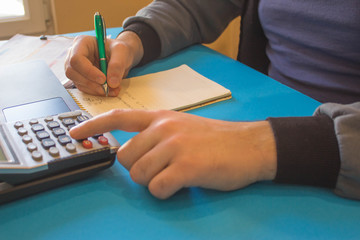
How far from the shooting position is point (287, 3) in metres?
0.79

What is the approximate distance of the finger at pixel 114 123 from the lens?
16.1 inches

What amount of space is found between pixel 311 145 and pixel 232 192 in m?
0.12

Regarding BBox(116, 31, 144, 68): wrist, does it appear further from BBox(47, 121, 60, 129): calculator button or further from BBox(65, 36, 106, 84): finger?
BBox(47, 121, 60, 129): calculator button

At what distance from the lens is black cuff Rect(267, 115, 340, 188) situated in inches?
15.9

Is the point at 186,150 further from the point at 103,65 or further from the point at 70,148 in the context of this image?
the point at 103,65

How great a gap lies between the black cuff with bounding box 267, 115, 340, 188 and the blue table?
0.04 feet

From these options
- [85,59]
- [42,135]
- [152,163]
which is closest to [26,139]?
[42,135]

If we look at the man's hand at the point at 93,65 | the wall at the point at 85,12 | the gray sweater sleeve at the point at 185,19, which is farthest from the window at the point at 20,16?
the man's hand at the point at 93,65

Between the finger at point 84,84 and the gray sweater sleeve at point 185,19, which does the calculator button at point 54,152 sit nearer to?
the finger at point 84,84

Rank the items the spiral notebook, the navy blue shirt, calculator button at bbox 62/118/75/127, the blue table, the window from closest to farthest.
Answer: the blue table → calculator button at bbox 62/118/75/127 → the spiral notebook → the navy blue shirt → the window

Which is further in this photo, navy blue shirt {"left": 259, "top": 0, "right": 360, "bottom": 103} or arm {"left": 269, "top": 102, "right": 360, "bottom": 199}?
navy blue shirt {"left": 259, "top": 0, "right": 360, "bottom": 103}

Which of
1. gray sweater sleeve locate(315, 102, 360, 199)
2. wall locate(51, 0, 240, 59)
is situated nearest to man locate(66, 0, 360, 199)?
gray sweater sleeve locate(315, 102, 360, 199)

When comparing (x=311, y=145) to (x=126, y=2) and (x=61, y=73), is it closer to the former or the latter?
(x=61, y=73)

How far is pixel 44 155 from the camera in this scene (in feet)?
1.24
